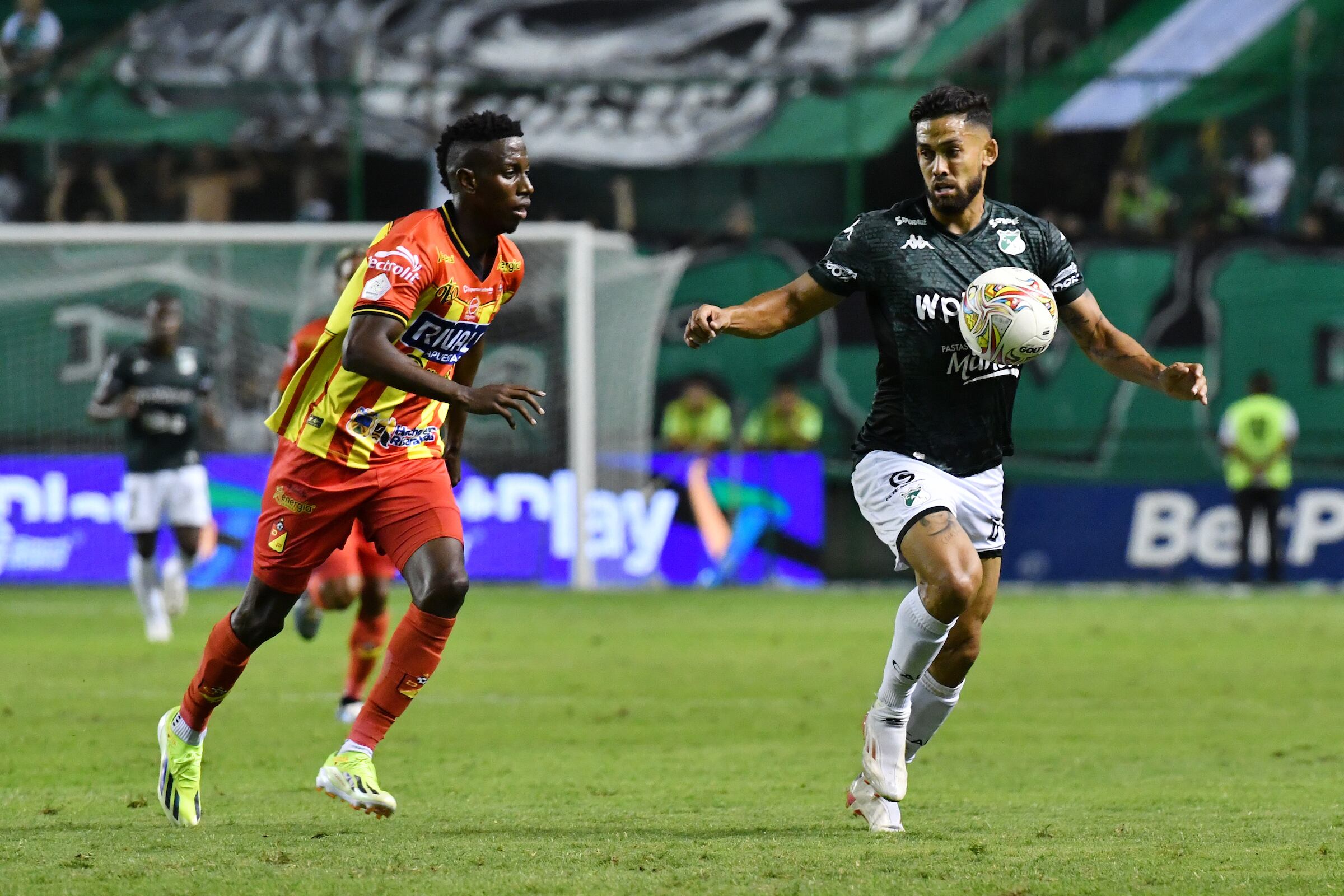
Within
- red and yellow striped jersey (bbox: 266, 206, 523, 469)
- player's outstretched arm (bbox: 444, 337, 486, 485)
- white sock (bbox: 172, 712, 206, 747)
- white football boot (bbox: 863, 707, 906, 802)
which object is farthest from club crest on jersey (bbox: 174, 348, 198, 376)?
white football boot (bbox: 863, 707, 906, 802)

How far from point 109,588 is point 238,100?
704 cm

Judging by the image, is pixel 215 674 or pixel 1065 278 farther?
pixel 1065 278

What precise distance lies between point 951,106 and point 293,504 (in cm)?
273

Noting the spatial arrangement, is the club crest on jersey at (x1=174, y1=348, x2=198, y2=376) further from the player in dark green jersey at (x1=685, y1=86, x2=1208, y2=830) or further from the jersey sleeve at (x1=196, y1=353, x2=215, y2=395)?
the player in dark green jersey at (x1=685, y1=86, x2=1208, y2=830)

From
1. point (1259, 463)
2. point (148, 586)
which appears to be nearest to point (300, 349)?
point (148, 586)

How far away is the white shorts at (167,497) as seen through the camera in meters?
15.7

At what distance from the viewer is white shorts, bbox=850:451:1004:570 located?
6645mm

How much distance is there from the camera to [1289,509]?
2161cm

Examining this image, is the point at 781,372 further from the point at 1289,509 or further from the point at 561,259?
the point at 1289,509

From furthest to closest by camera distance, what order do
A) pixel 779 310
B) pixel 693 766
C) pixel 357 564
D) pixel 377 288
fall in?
pixel 357 564
pixel 693 766
pixel 779 310
pixel 377 288

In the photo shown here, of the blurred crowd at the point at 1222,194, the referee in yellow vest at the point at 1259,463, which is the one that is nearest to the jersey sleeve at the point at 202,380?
the referee in yellow vest at the point at 1259,463

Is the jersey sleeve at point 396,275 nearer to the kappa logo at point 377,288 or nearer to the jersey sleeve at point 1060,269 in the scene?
the kappa logo at point 377,288

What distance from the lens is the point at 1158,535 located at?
21.5m

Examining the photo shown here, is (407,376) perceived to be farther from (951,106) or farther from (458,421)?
(951,106)
